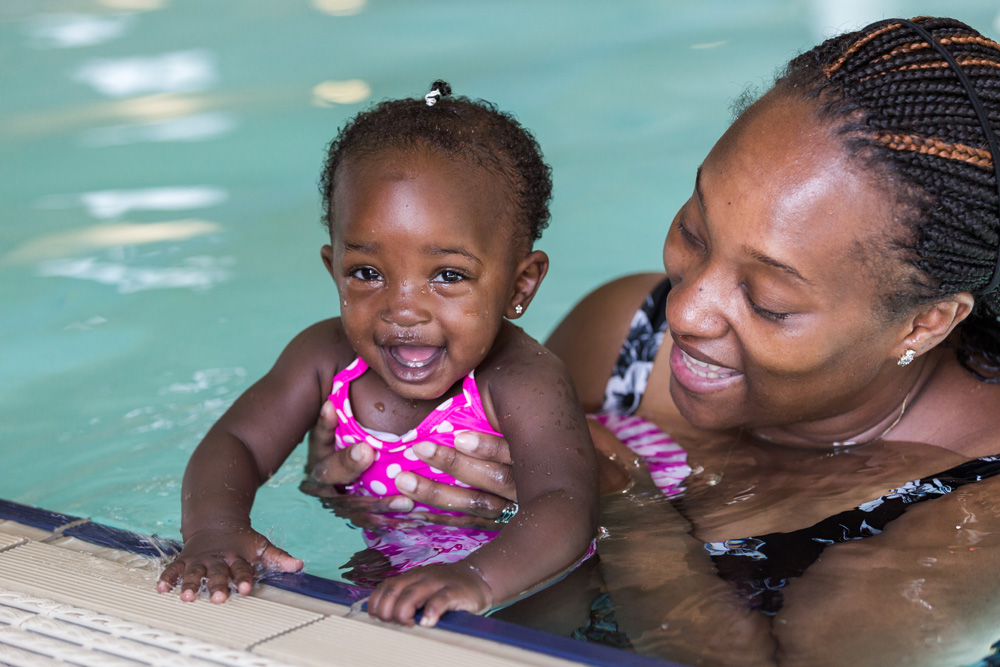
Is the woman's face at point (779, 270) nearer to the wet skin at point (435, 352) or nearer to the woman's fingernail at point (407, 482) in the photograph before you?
the wet skin at point (435, 352)

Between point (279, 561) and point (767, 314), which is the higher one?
point (767, 314)

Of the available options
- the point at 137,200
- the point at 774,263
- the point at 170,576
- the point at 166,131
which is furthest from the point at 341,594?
the point at 166,131

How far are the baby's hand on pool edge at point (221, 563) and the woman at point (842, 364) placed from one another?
49cm

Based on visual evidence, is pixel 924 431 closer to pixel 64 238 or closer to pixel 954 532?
pixel 954 532

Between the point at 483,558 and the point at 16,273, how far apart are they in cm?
364

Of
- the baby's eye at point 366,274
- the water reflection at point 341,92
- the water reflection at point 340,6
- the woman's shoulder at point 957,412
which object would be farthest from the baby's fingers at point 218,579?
the water reflection at point 340,6

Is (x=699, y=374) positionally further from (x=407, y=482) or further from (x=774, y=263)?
(x=407, y=482)

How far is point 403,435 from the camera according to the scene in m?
2.69

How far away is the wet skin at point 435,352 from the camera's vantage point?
7.51ft

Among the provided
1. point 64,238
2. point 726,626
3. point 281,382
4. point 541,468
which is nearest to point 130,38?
point 64,238

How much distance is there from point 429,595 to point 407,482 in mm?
687

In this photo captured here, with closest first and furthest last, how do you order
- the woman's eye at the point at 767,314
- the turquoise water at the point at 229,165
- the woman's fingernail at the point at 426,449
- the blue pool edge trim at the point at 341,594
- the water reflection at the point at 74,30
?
the blue pool edge trim at the point at 341,594 < the woman's eye at the point at 767,314 < the woman's fingernail at the point at 426,449 < the turquoise water at the point at 229,165 < the water reflection at the point at 74,30

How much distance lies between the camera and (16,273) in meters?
4.92

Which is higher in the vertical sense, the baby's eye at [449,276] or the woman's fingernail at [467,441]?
the baby's eye at [449,276]
